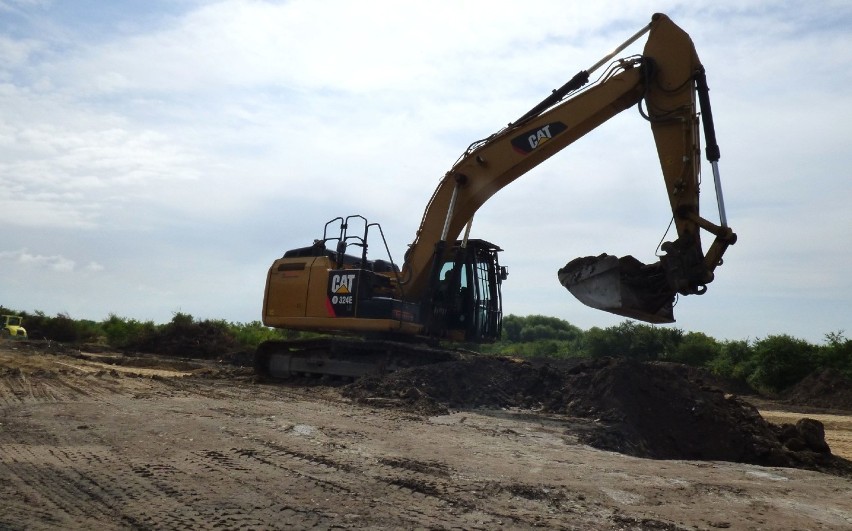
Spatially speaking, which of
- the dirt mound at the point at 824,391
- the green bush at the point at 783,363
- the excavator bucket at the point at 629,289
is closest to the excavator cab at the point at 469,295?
the excavator bucket at the point at 629,289

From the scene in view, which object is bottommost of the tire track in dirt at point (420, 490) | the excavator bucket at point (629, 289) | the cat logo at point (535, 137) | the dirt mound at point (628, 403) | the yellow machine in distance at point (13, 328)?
the tire track in dirt at point (420, 490)

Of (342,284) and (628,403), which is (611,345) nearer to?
(342,284)

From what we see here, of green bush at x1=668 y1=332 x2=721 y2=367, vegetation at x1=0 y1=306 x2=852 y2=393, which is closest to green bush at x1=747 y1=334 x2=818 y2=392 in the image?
vegetation at x1=0 y1=306 x2=852 y2=393

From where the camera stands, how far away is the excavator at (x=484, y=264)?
1016 cm

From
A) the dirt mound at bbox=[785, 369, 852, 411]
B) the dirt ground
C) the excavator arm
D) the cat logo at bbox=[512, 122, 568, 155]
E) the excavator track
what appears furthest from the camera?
the dirt mound at bbox=[785, 369, 852, 411]

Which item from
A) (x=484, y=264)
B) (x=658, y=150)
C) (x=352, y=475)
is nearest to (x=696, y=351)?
(x=484, y=264)

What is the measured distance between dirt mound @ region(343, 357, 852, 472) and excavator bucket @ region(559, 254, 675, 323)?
684mm

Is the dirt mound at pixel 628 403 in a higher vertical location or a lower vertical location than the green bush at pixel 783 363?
lower

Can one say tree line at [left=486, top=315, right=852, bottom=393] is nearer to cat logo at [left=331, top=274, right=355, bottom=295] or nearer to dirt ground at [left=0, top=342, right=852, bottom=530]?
cat logo at [left=331, top=274, right=355, bottom=295]

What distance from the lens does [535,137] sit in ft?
39.6

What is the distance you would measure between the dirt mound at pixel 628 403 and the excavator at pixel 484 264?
3.32ft

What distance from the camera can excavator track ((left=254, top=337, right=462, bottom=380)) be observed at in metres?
12.7

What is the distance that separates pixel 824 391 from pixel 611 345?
20.7 ft

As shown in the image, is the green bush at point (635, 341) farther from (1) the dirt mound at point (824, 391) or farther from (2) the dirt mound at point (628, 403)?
(2) the dirt mound at point (628, 403)
